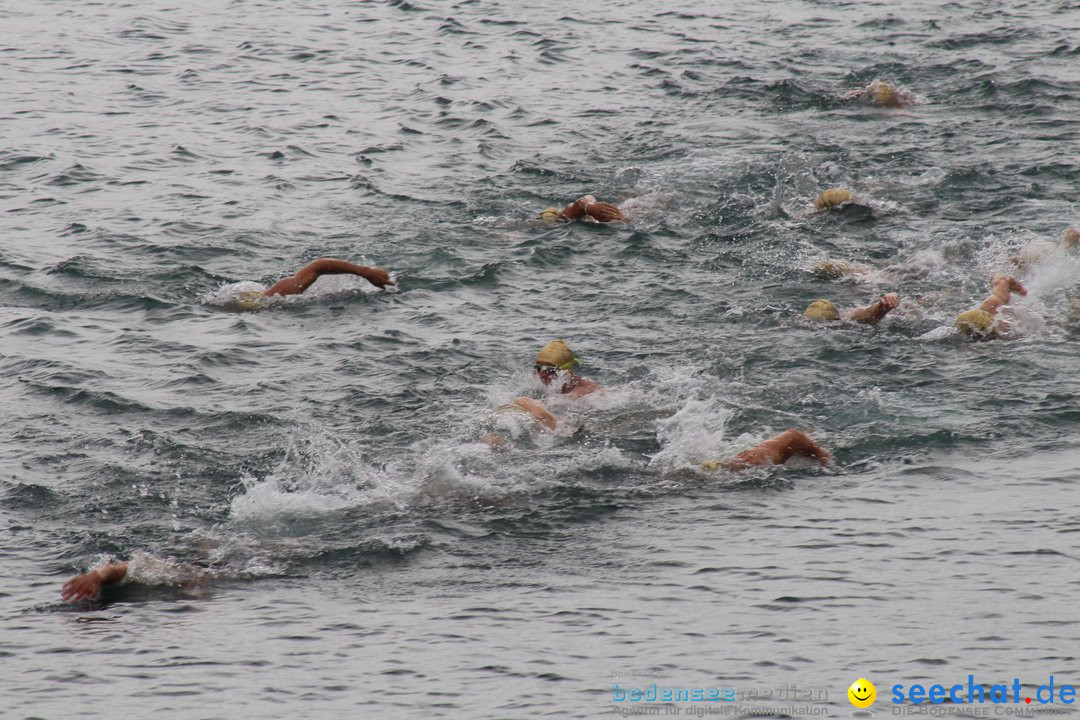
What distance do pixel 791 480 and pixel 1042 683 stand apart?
3603mm

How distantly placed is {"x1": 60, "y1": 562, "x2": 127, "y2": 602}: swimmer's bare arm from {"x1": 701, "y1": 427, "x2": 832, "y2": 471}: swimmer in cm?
535

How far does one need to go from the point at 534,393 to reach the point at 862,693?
604 centimetres

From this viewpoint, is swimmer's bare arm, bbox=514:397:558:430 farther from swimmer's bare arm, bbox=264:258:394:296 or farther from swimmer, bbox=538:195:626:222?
swimmer, bbox=538:195:626:222

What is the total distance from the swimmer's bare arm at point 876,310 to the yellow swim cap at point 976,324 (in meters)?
0.84

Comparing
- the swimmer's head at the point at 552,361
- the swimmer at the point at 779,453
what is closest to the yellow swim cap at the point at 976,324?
the swimmer at the point at 779,453

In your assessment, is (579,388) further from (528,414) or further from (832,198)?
(832,198)

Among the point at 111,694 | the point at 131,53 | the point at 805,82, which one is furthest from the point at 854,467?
the point at 131,53

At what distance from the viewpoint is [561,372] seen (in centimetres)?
1409

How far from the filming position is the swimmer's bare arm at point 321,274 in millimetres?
16547

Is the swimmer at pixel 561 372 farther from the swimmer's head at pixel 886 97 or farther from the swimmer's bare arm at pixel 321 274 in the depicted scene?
the swimmer's head at pixel 886 97

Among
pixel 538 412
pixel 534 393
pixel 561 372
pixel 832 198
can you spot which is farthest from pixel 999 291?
pixel 538 412

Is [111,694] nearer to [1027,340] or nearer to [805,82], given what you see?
[1027,340]

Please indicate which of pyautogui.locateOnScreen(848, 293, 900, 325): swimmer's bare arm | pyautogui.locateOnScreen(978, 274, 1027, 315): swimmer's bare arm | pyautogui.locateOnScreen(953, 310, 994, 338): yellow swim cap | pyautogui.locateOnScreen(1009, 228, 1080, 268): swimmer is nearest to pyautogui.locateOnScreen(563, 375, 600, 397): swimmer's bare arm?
pyautogui.locateOnScreen(848, 293, 900, 325): swimmer's bare arm

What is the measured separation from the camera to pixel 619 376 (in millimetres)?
14633
